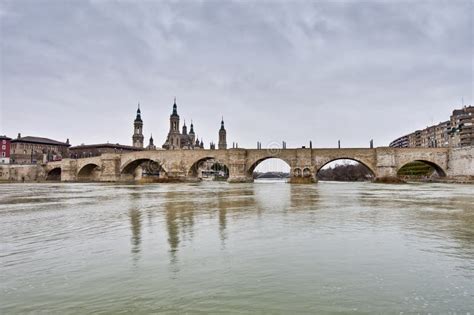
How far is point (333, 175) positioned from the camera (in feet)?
331

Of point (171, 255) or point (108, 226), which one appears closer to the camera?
point (171, 255)

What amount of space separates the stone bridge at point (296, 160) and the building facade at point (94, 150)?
127ft

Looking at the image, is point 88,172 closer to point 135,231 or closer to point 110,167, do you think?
point 110,167

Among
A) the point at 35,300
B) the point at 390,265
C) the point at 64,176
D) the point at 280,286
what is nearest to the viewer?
the point at 35,300

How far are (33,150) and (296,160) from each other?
272 feet

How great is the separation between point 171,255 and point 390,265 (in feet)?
13.1

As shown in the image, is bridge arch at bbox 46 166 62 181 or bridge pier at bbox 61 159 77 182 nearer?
bridge pier at bbox 61 159 77 182

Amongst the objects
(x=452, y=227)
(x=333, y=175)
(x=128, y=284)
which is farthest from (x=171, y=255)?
(x=333, y=175)

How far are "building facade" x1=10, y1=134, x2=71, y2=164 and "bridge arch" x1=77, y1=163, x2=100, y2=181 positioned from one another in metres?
21.6

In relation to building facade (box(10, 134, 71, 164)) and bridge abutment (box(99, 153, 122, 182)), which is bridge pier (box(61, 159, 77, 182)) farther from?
building facade (box(10, 134, 71, 164))

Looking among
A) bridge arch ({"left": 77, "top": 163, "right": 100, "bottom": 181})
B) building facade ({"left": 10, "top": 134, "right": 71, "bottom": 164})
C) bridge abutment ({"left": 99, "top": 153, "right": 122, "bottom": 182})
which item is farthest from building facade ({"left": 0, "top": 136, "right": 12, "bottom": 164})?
bridge abutment ({"left": 99, "top": 153, "right": 122, "bottom": 182})

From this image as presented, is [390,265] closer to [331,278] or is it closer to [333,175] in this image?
[331,278]

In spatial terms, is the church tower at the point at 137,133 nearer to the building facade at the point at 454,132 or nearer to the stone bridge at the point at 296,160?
the stone bridge at the point at 296,160

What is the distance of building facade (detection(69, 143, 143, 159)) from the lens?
106750 mm
